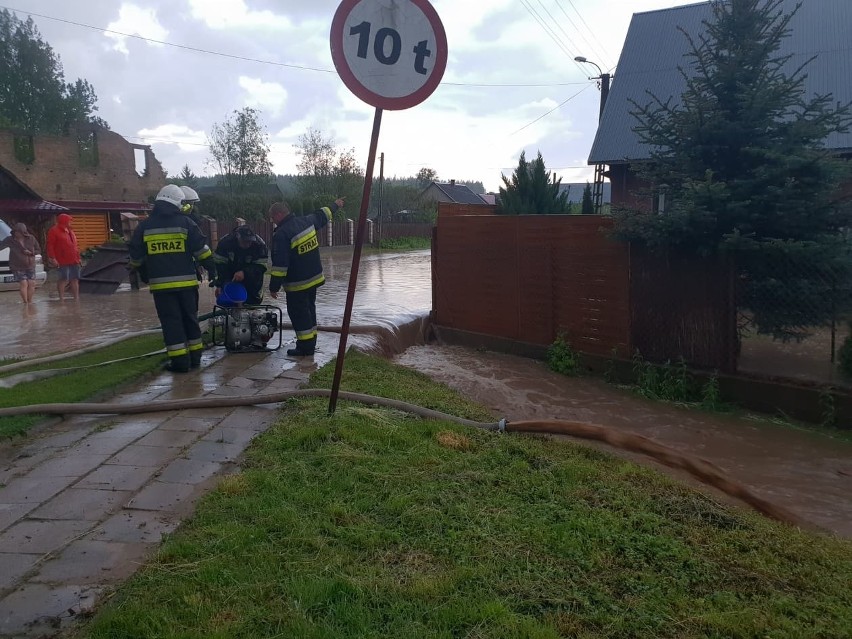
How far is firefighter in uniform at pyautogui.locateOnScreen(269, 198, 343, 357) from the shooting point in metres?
7.62

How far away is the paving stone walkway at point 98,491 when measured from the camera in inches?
117

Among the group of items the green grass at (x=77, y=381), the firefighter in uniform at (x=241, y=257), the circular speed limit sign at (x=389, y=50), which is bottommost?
the green grass at (x=77, y=381)

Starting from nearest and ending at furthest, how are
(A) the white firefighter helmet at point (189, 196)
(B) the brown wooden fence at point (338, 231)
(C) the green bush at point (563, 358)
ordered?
(A) the white firefighter helmet at point (189, 196)
(C) the green bush at point (563, 358)
(B) the brown wooden fence at point (338, 231)

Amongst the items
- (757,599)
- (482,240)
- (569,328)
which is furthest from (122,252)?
(757,599)

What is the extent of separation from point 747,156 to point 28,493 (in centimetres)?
796

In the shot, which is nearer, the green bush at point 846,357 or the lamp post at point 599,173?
the green bush at point 846,357

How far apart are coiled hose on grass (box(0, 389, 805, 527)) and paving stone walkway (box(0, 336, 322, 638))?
8 cm

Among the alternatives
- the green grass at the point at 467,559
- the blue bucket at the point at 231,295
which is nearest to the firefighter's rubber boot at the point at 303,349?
the blue bucket at the point at 231,295

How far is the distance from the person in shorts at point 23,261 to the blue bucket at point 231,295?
7607 mm

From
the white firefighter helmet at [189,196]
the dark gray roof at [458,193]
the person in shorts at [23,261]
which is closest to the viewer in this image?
the white firefighter helmet at [189,196]

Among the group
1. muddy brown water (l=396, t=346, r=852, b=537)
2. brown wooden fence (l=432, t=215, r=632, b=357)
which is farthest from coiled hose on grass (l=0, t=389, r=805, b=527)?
brown wooden fence (l=432, t=215, r=632, b=357)

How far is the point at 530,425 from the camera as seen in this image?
5.34 meters

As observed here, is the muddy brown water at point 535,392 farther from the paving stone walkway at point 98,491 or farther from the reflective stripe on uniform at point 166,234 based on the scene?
the paving stone walkway at point 98,491

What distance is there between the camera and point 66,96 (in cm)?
6059
